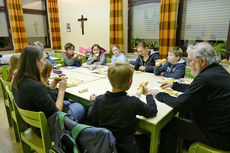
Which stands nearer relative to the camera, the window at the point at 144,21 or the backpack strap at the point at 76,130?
the backpack strap at the point at 76,130

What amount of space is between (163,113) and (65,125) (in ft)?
2.32

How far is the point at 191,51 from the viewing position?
128cm

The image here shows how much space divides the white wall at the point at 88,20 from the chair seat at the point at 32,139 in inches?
137

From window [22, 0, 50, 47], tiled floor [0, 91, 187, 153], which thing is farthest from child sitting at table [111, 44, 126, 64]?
window [22, 0, 50, 47]

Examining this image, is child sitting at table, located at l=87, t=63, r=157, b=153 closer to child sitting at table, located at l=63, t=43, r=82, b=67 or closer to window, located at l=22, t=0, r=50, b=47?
child sitting at table, located at l=63, t=43, r=82, b=67

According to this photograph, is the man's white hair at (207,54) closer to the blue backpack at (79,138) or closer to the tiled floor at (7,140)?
the blue backpack at (79,138)

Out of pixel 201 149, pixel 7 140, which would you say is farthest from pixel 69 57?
pixel 201 149

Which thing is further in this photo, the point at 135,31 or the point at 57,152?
the point at 135,31

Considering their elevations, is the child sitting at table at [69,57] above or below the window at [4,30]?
below

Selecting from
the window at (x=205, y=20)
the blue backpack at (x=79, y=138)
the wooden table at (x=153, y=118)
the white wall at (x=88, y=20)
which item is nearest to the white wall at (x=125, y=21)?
the white wall at (x=88, y=20)

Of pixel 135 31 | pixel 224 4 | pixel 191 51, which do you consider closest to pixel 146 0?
pixel 135 31

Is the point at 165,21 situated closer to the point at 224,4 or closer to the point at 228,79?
the point at 224,4

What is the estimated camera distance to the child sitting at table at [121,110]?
105 centimetres

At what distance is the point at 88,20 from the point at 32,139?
4113mm
